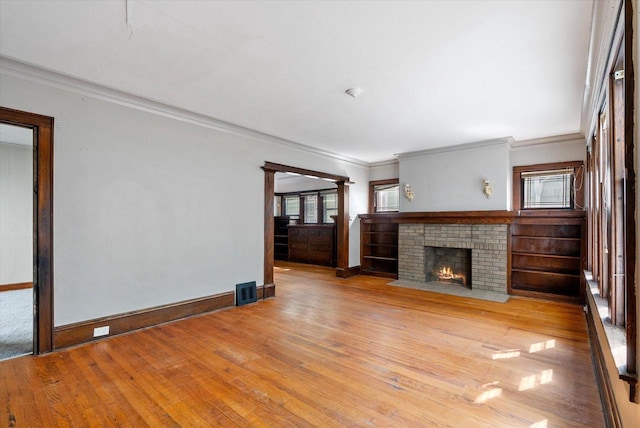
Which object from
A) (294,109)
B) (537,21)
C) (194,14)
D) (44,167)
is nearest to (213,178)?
(294,109)

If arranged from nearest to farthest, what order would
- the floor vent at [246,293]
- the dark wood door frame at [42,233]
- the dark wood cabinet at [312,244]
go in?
the dark wood door frame at [42,233] < the floor vent at [246,293] < the dark wood cabinet at [312,244]

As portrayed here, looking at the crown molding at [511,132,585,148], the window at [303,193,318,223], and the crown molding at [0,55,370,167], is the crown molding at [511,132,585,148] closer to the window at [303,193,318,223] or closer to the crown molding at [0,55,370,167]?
the crown molding at [0,55,370,167]

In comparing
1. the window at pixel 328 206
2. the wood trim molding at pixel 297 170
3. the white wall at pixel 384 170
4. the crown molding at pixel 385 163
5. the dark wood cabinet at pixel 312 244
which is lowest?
the dark wood cabinet at pixel 312 244

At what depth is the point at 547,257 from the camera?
17.3ft

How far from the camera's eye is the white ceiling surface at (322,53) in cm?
210

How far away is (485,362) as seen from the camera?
280 centimetres

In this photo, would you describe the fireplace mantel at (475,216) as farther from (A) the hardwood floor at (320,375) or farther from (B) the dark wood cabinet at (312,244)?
(B) the dark wood cabinet at (312,244)

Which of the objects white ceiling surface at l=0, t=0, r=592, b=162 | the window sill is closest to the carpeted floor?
white ceiling surface at l=0, t=0, r=592, b=162

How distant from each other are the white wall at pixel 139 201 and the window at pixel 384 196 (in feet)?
11.5

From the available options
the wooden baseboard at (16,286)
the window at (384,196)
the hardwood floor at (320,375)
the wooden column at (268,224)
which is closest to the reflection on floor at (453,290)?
the hardwood floor at (320,375)

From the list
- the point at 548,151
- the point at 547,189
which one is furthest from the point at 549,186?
the point at 548,151

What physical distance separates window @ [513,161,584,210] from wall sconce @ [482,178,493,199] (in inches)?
20.4

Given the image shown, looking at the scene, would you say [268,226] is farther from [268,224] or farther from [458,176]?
[458,176]

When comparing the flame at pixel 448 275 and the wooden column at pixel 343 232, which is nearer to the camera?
the flame at pixel 448 275
